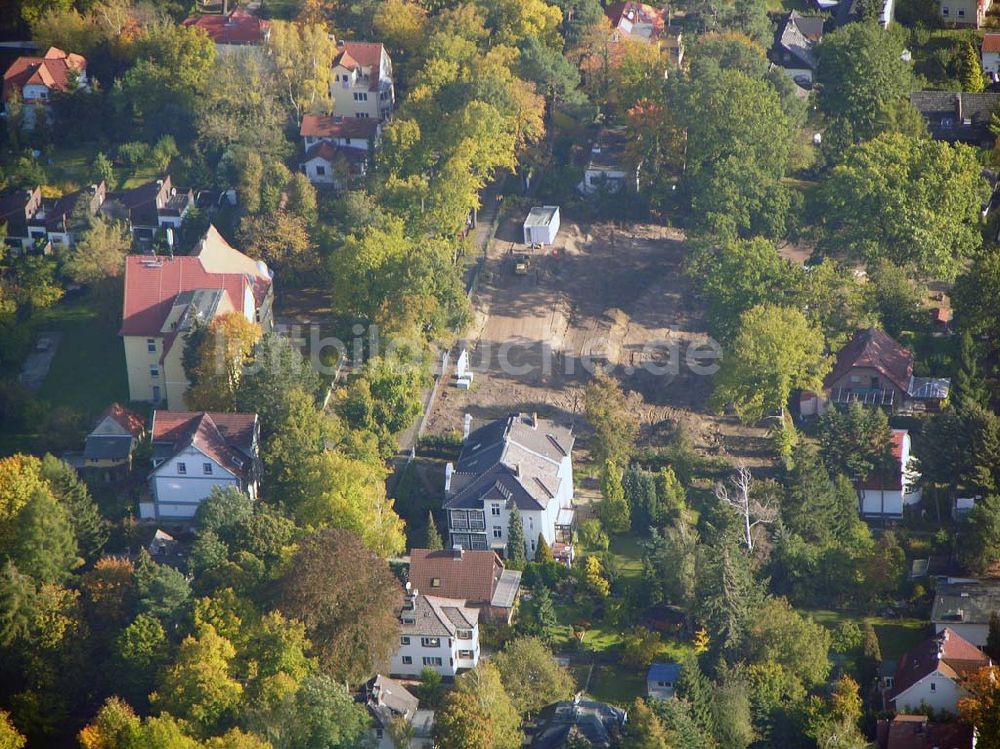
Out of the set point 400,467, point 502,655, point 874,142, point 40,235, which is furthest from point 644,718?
point 40,235

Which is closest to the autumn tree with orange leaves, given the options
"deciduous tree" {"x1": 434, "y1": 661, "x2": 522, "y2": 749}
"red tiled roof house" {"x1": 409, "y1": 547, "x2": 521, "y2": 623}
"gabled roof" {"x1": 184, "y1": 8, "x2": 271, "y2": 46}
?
"deciduous tree" {"x1": 434, "y1": 661, "x2": 522, "y2": 749}

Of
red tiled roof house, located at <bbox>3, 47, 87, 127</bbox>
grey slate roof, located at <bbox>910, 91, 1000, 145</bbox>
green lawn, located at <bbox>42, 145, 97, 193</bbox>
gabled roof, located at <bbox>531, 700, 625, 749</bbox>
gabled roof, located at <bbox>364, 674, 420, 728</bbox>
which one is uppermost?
grey slate roof, located at <bbox>910, 91, 1000, 145</bbox>

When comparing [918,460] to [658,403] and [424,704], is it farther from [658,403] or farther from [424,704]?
[424,704]

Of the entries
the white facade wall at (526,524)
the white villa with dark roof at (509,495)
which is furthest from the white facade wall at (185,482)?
the white facade wall at (526,524)

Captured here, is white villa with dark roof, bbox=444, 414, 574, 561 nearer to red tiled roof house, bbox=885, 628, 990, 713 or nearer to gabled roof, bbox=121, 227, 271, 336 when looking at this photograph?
gabled roof, bbox=121, 227, 271, 336

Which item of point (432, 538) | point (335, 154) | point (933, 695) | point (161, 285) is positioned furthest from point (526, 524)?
point (335, 154)

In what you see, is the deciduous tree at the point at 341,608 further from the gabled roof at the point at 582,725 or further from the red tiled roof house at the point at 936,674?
the red tiled roof house at the point at 936,674
